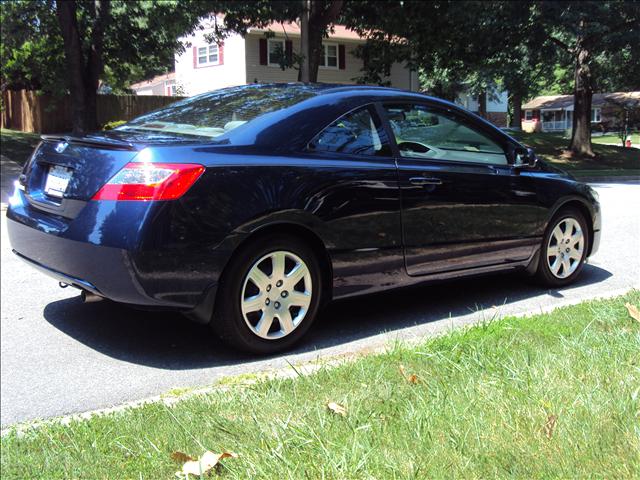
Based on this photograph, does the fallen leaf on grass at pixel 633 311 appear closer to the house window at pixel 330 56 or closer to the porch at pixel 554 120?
the house window at pixel 330 56

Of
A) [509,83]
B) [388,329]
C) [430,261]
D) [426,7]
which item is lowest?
[388,329]

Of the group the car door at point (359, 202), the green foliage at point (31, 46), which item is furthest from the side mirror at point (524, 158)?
the green foliage at point (31, 46)

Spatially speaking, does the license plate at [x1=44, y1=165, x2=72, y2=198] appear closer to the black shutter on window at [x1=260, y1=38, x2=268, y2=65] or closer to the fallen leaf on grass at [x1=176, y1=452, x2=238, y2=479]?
the fallen leaf on grass at [x1=176, y1=452, x2=238, y2=479]

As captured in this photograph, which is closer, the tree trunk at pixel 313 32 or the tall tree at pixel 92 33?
the tall tree at pixel 92 33

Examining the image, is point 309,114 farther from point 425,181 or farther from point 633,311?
point 633,311

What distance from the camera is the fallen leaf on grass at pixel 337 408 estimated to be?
9.33 feet

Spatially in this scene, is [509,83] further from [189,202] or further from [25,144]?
[189,202]

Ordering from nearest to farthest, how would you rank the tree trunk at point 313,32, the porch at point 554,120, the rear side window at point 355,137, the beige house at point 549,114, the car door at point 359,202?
1. the car door at point 359,202
2. the rear side window at point 355,137
3. the tree trunk at point 313,32
4. the beige house at point 549,114
5. the porch at point 554,120

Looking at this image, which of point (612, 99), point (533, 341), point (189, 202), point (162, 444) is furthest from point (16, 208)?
point (612, 99)

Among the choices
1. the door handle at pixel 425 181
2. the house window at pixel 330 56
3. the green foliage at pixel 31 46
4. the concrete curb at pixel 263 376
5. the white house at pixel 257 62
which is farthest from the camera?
the house window at pixel 330 56

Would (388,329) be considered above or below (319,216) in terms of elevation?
below

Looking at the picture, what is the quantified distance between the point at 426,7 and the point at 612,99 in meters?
20.3

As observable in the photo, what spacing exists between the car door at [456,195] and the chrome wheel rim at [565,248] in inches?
12.1

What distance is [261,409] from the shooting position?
2.95 m
